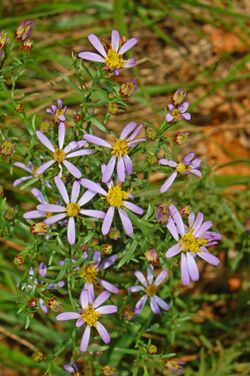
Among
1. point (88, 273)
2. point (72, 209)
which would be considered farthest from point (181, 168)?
point (88, 273)

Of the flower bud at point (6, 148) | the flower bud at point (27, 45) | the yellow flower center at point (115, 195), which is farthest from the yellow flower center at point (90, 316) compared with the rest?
the flower bud at point (27, 45)

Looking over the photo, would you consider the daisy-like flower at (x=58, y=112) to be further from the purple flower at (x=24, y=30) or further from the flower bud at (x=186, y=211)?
the flower bud at (x=186, y=211)

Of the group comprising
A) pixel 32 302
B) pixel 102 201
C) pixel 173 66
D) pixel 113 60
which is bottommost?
pixel 32 302

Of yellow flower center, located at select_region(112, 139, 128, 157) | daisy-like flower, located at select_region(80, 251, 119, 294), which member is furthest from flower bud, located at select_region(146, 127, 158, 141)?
daisy-like flower, located at select_region(80, 251, 119, 294)

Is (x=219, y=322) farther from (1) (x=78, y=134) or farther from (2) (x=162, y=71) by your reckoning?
(2) (x=162, y=71)

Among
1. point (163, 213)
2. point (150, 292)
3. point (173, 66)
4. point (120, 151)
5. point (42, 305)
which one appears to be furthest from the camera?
point (173, 66)

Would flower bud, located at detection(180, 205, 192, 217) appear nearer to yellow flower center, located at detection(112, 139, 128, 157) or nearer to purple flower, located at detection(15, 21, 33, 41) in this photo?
yellow flower center, located at detection(112, 139, 128, 157)

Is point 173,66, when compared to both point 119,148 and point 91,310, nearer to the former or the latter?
point 119,148

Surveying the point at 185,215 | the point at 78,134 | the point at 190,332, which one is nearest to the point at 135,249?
the point at 185,215
